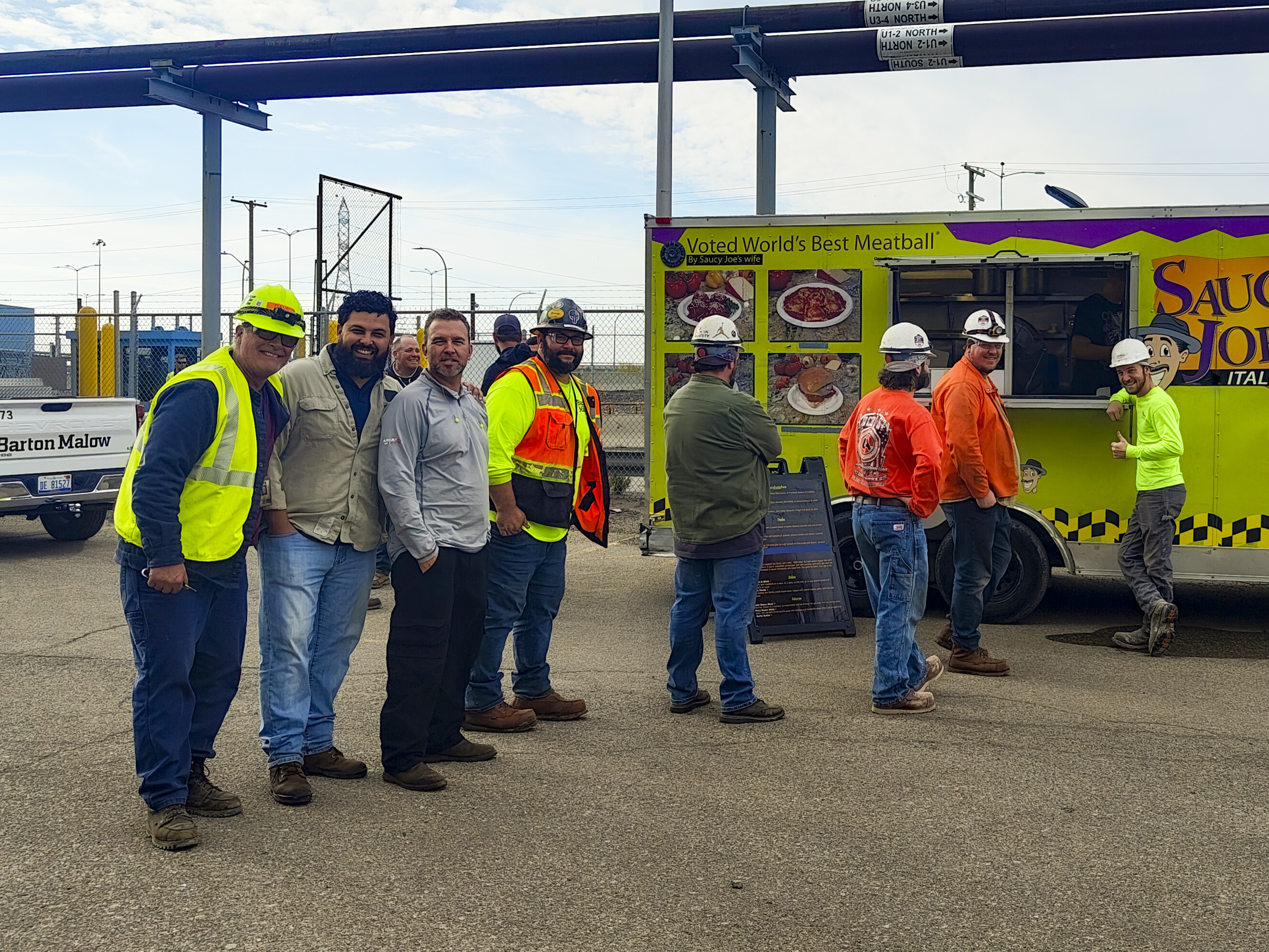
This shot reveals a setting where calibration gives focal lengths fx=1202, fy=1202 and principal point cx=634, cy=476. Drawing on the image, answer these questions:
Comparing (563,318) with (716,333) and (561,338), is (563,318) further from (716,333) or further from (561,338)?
(716,333)

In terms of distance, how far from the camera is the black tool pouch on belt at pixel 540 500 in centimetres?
Answer: 578

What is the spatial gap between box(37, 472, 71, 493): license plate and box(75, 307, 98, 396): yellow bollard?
8.52 meters

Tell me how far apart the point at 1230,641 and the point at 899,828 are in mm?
4683

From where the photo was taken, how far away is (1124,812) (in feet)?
15.3

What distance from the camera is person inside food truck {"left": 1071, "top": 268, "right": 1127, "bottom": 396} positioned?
27.2ft

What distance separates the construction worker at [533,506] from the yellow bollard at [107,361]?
15.4 meters

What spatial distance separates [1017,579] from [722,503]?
3491 millimetres

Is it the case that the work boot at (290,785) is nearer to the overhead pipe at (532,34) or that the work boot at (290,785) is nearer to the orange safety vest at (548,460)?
the orange safety vest at (548,460)

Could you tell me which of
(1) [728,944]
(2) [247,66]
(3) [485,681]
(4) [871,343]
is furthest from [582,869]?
(2) [247,66]

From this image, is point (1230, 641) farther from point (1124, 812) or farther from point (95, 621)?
point (95, 621)

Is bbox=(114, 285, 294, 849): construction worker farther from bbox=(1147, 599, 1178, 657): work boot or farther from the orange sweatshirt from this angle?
bbox=(1147, 599, 1178, 657): work boot

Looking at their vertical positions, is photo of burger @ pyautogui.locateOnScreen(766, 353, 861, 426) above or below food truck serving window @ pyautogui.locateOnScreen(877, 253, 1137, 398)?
below

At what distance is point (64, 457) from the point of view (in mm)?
11484

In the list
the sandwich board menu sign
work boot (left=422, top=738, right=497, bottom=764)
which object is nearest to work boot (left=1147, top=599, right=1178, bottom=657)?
the sandwich board menu sign
